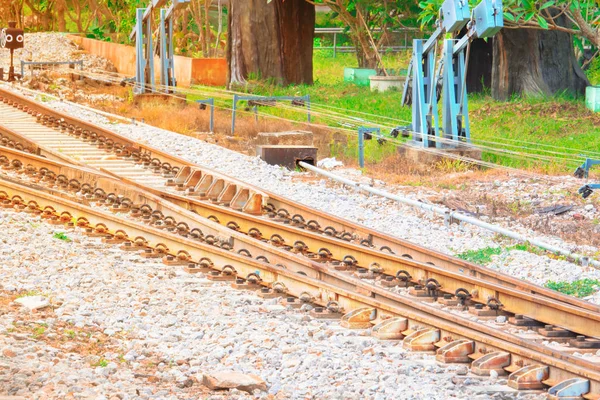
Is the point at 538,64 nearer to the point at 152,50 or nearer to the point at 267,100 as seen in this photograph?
the point at 267,100

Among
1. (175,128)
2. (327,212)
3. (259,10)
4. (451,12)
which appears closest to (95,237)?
(327,212)

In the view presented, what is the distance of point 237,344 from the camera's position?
7211mm

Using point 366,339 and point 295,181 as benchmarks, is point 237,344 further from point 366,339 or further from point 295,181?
point 295,181

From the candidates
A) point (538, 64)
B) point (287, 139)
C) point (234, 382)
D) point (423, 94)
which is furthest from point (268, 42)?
point (234, 382)

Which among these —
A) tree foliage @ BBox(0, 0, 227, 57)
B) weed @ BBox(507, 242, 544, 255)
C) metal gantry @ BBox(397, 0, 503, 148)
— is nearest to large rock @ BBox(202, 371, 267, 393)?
weed @ BBox(507, 242, 544, 255)

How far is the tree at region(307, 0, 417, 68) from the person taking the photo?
99.3 feet

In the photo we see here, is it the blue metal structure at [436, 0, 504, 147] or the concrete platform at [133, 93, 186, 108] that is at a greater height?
the blue metal structure at [436, 0, 504, 147]

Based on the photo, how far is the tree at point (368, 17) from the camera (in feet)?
99.3

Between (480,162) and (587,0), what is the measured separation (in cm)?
460

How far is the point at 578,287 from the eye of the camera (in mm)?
9188

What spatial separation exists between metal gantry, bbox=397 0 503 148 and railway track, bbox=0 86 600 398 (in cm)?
423

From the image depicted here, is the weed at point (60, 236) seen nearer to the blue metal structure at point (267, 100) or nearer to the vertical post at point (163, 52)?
the blue metal structure at point (267, 100)

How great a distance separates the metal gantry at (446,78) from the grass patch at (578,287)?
268 inches

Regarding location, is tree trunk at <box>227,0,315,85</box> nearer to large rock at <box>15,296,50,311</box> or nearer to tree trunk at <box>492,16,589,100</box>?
tree trunk at <box>492,16,589,100</box>
